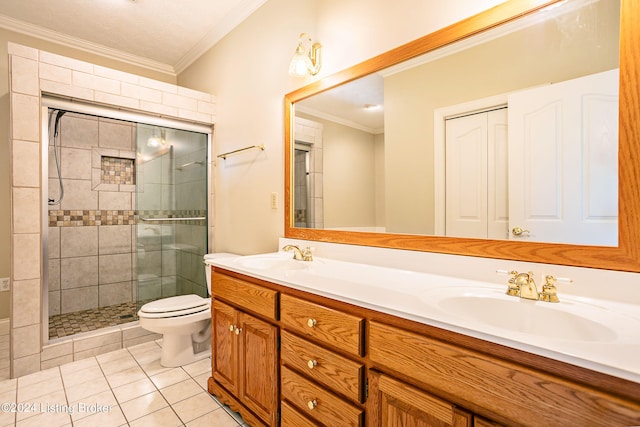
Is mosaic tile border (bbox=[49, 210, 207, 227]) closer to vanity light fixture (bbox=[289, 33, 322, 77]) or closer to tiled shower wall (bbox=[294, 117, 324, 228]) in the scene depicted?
tiled shower wall (bbox=[294, 117, 324, 228])

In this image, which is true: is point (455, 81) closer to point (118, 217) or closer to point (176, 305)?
point (176, 305)

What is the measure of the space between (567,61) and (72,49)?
3.84m

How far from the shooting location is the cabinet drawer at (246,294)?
4.25ft

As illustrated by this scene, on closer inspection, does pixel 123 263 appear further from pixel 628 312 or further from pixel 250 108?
pixel 628 312

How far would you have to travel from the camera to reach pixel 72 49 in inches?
114

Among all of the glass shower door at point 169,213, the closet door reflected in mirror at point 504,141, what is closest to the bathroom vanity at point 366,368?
the closet door reflected in mirror at point 504,141

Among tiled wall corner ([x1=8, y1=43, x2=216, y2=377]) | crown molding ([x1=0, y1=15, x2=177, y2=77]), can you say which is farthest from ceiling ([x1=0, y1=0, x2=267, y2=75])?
tiled wall corner ([x1=8, y1=43, x2=216, y2=377])

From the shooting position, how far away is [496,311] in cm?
98

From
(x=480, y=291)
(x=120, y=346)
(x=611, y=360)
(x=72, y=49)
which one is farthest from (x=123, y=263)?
(x=611, y=360)

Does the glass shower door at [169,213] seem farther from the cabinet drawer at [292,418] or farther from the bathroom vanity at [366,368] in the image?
the cabinet drawer at [292,418]

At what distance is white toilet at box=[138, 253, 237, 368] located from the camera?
79.2 inches

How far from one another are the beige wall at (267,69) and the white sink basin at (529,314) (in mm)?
1092

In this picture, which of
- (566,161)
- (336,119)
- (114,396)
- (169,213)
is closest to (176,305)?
(114,396)

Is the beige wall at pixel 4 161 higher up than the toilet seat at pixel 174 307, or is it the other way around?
the beige wall at pixel 4 161
